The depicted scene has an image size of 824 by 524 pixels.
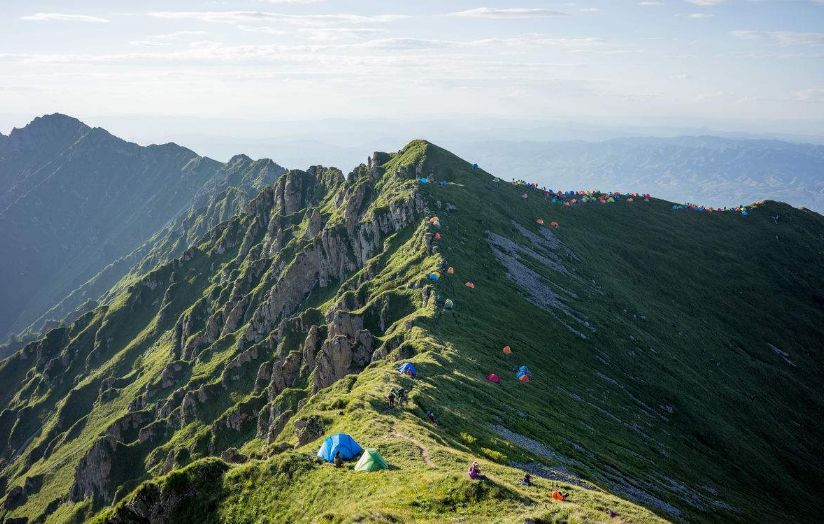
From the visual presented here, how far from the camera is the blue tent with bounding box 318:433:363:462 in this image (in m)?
50.4

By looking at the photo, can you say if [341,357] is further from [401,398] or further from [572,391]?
[572,391]

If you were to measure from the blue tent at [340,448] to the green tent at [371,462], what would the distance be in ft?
7.55

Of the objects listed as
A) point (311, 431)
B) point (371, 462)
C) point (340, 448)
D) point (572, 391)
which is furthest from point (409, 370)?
point (572, 391)

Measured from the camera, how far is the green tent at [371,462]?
47497mm

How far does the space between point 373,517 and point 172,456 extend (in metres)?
107

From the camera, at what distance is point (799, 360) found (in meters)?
155

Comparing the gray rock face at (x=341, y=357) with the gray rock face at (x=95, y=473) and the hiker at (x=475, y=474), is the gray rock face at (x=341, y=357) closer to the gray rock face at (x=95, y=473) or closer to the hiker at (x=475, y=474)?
the hiker at (x=475, y=474)

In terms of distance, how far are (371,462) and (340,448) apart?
13.4 ft

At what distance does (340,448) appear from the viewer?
50438mm

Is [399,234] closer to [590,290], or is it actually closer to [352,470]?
[590,290]

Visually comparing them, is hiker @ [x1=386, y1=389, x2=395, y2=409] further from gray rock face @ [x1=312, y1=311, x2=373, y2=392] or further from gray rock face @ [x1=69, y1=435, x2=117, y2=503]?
gray rock face @ [x1=69, y1=435, x2=117, y2=503]

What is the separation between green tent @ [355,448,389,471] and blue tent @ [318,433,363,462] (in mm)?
2300

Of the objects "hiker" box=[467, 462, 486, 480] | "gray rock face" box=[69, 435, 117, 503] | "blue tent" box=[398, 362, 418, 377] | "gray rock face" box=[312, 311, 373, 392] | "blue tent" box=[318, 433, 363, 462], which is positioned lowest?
"gray rock face" box=[69, 435, 117, 503]

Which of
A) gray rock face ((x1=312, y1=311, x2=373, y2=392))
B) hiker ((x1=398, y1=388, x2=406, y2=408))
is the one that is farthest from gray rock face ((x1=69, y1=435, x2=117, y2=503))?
hiker ((x1=398, y1=388, x2=406, y2=408))
